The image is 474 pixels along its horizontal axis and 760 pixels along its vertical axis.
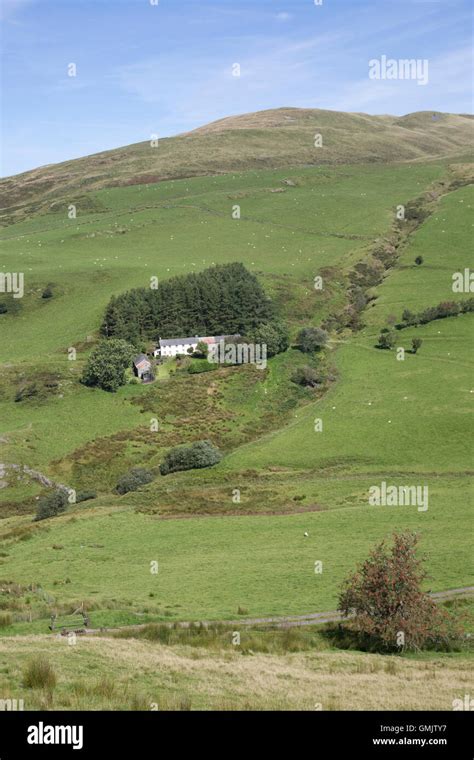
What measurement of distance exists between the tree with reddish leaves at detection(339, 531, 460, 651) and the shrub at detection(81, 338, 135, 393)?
6686 centimetres

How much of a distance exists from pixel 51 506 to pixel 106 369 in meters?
33.8

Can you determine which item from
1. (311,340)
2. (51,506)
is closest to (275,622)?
(51,506)

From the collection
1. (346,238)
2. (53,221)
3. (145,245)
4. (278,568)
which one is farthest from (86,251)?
(278,568)

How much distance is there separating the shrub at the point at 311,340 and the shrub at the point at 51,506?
52.0m

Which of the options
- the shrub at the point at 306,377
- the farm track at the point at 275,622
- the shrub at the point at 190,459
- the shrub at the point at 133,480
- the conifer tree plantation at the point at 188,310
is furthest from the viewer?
the conifer tree plantation at the point at 188,310

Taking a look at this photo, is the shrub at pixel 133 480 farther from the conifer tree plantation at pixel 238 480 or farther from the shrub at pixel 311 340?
the shrub at pixel 311 340

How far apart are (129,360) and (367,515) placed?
5369 centimetres

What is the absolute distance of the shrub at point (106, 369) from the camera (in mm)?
96625

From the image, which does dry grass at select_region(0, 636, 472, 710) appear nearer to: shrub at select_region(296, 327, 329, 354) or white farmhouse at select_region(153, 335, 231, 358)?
shrub at select_region(296, 327, 329, 354)

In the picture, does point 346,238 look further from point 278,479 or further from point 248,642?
point 248,642

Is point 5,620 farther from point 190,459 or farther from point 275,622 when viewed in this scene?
point 190,459

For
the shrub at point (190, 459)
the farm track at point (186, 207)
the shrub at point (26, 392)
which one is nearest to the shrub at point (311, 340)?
the shrub at point (190, 459)

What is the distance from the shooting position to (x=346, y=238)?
170 m

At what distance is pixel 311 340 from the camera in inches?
4286
